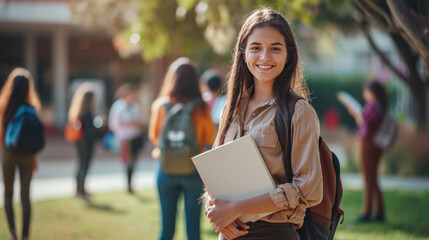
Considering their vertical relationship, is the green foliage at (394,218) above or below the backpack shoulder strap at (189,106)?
below

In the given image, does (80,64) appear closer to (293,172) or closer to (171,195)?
(171,195)

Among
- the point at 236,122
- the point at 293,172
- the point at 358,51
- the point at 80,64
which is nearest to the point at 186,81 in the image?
the point at 236,122

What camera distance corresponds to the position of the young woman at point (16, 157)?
691 centimetres

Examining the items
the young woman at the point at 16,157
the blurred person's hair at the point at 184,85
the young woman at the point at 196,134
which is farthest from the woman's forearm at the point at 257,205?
the young woman at the point at 16,157

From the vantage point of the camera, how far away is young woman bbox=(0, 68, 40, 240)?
6914mm

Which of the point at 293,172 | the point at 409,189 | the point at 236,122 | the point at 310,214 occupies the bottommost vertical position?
the point at 409,189

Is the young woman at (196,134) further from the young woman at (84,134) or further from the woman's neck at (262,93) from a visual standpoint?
the young woman at (84,134)

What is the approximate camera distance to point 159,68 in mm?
24781

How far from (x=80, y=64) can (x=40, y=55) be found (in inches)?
74.7

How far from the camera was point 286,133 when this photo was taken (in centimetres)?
279

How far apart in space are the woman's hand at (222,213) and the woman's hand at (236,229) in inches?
1.4

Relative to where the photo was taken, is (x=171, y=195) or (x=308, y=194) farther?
(x=171, y=195)

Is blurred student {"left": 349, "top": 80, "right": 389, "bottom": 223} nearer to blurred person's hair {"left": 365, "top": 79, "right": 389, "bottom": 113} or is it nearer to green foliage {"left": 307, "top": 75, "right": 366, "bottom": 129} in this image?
blurred person's hair {"left": 365, "top": 79, "right": 389, "bottom": 113}

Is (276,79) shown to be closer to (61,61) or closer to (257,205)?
(257,205)
